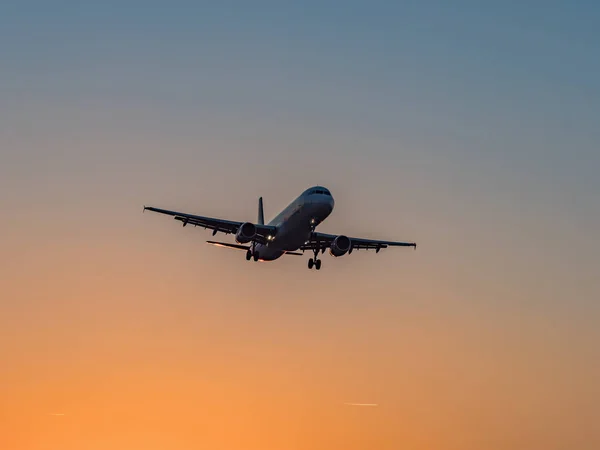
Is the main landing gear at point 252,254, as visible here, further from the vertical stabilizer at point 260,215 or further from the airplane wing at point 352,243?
the vertical stabilizer at point 260,215

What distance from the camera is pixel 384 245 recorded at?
117 metres

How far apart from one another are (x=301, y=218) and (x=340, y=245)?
9.92m

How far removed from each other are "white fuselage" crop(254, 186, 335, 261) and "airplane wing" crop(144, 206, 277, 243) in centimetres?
96

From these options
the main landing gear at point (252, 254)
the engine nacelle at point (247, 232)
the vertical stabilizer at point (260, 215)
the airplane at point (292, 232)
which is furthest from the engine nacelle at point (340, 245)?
the vertical stabilizer at point (260, 215)

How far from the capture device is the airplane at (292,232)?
98688 millimetres

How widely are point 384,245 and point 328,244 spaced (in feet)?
31.3

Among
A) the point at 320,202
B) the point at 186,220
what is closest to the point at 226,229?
the point at 186,220

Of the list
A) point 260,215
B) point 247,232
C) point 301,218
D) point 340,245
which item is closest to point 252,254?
point 247,232

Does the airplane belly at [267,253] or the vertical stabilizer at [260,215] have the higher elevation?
the vertical stabilizer at [260,215]

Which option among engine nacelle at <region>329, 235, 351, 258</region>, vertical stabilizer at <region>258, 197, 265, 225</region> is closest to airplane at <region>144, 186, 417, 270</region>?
engine nacelle at <region>329, 235, 351, 258</region>

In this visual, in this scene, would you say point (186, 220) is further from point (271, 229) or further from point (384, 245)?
point (384, 245)

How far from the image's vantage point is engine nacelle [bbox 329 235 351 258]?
108m

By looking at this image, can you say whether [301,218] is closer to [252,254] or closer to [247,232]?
[247,232]

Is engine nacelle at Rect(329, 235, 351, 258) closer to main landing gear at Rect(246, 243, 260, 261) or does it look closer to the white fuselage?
the white fuselage
